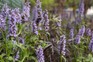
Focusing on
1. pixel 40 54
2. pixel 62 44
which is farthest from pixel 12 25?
pixel 62 44

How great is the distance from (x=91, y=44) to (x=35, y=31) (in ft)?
2.01

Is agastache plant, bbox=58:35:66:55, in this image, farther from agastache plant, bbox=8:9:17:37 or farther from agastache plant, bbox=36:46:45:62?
agastache plant, bbox=8:9:17:37

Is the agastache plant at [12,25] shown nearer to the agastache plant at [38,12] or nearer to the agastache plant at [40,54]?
the agastache plant at [40,54]

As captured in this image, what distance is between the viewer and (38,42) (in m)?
2.77

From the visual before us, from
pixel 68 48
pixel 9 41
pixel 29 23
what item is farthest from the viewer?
pixel 68 48

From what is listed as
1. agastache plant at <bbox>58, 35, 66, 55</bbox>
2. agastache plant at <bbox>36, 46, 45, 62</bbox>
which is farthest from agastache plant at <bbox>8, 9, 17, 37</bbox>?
agastache plant at <bbox>58, 35, 66, 55</bbox>

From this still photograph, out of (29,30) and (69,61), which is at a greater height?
(29,30)

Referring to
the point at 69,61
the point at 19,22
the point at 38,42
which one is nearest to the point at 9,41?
the point at 19,22

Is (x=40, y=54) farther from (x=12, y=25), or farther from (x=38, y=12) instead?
(x=38, y=12)

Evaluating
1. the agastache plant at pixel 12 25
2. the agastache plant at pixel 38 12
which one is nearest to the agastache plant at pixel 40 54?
the agastache plant at pixel 12 25

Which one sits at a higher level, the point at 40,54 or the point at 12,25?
the point at 12,25

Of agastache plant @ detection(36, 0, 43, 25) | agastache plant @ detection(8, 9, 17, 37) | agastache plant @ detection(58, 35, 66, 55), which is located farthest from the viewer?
agastache plant @ detection(36, 0, 43, 25)

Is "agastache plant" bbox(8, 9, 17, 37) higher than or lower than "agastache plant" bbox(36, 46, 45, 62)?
higher

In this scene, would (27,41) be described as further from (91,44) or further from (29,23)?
(91,44)
